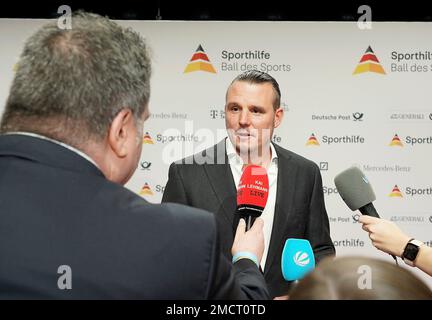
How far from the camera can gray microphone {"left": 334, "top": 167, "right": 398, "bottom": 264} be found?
183 centimetres

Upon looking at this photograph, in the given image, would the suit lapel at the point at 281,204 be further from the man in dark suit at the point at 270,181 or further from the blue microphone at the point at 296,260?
the blue microphone at the point at 296,260

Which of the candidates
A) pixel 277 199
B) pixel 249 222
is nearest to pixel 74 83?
pixel 249 222

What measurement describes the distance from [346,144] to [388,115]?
1.09 feet

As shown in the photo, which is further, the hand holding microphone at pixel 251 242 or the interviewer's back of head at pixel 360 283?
the hand holding microphone at pixel 251 242

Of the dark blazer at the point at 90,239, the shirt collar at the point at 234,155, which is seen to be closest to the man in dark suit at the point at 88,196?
the dark blazer at the point at 90,239

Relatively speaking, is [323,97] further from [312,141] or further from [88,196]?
[88,196]

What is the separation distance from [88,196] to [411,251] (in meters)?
1.22

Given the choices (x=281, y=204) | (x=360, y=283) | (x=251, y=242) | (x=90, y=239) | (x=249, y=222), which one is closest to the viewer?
(x=360, y=283)

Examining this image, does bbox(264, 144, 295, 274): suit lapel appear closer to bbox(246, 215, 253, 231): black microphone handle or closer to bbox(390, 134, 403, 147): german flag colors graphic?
bbox(246, 215, 253, 231): black microphone handle

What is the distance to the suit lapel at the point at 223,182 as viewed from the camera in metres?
2.10

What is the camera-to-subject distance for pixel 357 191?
184 centimetres

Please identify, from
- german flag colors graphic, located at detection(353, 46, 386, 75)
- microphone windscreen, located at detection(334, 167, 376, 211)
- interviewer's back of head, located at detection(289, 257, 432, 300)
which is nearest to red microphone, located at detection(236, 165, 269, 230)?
microphone windscreen, located at detection(334, 167, 376, 211)

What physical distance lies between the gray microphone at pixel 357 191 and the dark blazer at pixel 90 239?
3.31ft
